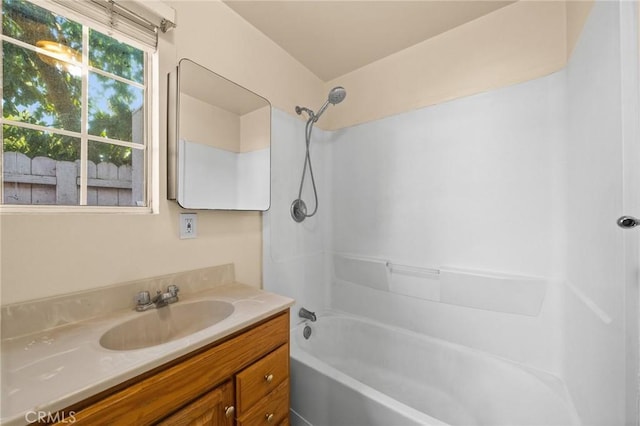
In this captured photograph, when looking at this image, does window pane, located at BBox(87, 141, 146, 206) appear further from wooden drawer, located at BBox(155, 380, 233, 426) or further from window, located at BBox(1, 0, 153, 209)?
wooden drawer, located at BBox(155, 380, 233, 426)

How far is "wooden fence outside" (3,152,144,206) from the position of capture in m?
0.81

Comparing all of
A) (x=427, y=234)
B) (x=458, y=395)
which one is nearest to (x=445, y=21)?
(x=427, y=234)

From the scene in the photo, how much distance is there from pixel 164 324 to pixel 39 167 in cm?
72

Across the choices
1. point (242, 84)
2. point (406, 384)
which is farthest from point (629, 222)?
point (242, 84)

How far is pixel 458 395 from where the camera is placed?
55.7 inches

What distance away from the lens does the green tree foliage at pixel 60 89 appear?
2.67 feet

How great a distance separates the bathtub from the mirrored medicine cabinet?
38.9 inches

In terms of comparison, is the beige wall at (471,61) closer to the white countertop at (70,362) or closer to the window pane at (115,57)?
the window pane at (115,57)

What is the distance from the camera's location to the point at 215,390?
783mm

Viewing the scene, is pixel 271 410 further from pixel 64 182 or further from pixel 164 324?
pixel 64 182

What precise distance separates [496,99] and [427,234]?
88 centimetres

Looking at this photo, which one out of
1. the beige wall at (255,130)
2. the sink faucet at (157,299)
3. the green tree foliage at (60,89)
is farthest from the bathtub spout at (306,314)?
the green tree foliage at (60,89)

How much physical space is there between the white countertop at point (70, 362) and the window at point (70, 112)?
452 mm

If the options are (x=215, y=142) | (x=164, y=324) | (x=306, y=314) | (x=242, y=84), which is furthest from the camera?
(x=306, y=314)
